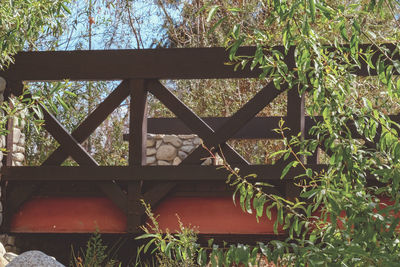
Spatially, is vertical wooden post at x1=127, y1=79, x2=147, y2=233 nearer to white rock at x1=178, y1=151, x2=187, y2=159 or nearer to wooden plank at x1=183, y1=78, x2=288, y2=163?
wooden plank at x1=183, y1=78, x2=288, y2=163

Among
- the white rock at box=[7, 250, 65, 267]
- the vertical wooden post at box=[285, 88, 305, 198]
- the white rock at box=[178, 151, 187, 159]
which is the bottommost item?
the white rock at box=[7, 250, 65, 267]

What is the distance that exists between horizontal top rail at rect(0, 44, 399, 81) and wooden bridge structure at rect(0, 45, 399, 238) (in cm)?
1

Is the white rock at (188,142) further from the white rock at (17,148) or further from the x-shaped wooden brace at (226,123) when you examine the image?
the white rock at (17,148)

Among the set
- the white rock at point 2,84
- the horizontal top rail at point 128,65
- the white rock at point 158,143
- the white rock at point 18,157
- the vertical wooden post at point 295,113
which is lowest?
the white rock at point 18,157

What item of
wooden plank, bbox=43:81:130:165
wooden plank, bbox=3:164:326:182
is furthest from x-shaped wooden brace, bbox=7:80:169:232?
wooden plank, bbox=3:164:326:182

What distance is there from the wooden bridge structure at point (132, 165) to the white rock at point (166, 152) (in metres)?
0.99

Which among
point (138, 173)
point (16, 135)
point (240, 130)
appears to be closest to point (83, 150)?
point (138, 173)

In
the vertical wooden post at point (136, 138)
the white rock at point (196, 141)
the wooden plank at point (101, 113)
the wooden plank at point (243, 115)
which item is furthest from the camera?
the white rock at point (196, 141)

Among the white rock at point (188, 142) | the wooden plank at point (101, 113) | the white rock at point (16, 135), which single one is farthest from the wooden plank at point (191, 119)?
the white rock at point (16, 135)

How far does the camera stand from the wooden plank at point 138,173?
626cm

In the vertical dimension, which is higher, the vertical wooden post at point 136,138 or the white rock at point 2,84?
the white rock at point 2,84

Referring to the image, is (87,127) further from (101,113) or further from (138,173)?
(138,173)

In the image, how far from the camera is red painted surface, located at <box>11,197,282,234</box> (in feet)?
21.1

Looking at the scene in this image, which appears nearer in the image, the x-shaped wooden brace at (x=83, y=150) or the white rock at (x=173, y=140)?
the x-shaped wooden brace at (x=83, y=150)
